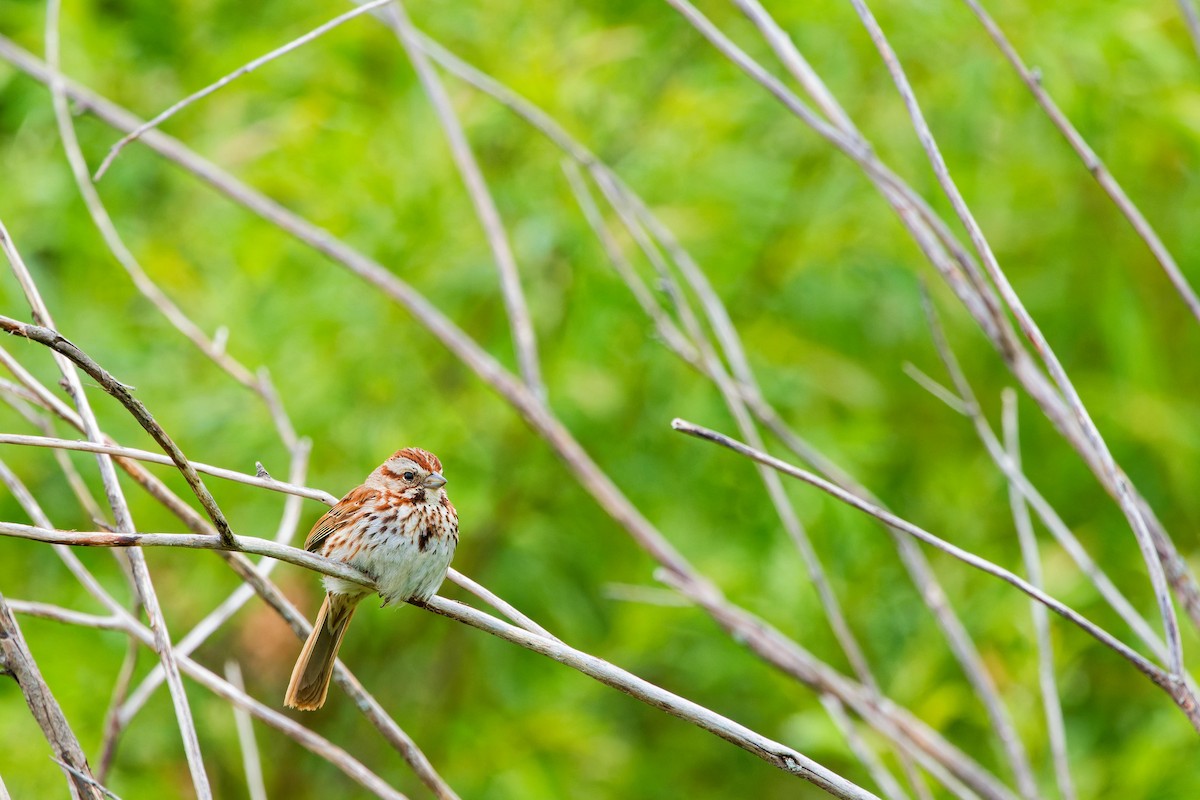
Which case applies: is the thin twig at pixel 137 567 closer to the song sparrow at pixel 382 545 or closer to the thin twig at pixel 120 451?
the thin twig at pixel 120 451

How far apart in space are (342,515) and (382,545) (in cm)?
30

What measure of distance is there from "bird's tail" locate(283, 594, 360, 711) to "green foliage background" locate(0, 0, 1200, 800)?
1.70m

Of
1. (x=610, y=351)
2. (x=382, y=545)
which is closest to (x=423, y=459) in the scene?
(x=382, y=545)

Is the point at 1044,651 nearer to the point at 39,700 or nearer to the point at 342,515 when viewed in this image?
the point at 342,515

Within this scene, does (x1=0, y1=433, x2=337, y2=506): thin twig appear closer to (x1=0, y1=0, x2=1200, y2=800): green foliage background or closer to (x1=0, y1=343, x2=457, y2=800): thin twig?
(x1=0, y1=343, x2=457, y2=800): thin twig

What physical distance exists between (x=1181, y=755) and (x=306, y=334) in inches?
120

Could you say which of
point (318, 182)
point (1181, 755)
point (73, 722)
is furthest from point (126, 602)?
point (1181, 755)

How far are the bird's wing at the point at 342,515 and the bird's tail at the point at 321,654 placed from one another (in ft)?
0.61

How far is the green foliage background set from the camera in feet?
14.5

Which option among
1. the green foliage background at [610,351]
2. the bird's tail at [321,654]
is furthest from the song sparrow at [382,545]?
the green foliage background at [610,351]

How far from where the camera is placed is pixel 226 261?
474cm

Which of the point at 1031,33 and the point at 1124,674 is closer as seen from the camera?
the point at 1031,33

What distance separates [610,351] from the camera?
179 inches

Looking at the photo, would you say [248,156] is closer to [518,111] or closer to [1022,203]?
[518,111]
